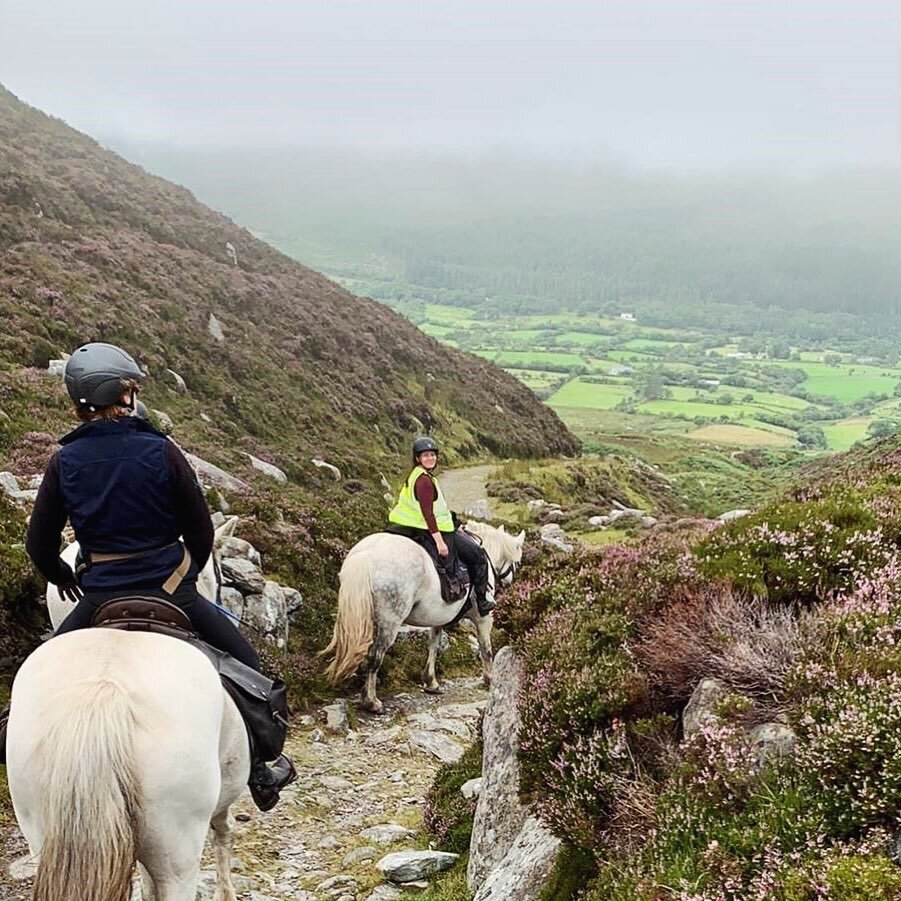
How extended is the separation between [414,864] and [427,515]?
17.3 ft

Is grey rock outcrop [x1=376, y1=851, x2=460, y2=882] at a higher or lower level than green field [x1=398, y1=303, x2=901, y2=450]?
higher

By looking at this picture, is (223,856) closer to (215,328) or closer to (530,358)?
(215,328)

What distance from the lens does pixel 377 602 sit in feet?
35.6

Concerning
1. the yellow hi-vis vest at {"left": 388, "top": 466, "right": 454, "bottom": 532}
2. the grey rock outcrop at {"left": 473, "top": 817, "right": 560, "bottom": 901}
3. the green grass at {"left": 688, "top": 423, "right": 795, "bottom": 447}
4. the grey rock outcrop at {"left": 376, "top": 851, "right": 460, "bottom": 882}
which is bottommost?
the green grass at {"left": 688, "top": 423, "right": 795, "bottom": 447}

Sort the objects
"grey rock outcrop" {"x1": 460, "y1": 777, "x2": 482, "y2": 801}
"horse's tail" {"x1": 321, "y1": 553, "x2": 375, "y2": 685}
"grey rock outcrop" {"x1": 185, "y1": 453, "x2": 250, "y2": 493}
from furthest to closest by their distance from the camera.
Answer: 1. "grey rock outcrop" {"x1": 185, "y1": 453, "x2": 250, "y2": 493}
2. "horse's tail" {"x1": 321, "y1": 553, "x2": 375, "y2": 685}
3. "grey rock outcrop" {"x1": 460, "y1": 777, "x2": 482, "y2": 801}

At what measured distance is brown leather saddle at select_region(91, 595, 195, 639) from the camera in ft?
14.8

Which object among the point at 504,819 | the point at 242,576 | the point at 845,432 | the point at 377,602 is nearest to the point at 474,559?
the point at 377,602

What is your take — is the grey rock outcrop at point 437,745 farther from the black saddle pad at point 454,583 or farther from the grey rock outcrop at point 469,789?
the grey rock outcrop at point 469,789

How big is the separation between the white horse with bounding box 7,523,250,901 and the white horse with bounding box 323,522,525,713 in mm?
6342

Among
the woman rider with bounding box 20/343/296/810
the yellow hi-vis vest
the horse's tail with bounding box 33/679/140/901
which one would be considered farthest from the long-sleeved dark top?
the yellow hi-vis vest

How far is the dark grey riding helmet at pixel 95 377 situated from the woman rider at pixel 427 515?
20.1 feet

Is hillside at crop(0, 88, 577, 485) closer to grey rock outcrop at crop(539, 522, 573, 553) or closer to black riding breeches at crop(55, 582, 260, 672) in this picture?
grey rock outcrop at crop(539, 522, 573, 553)

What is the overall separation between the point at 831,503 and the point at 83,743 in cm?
666

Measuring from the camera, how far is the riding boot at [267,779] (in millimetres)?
5406
